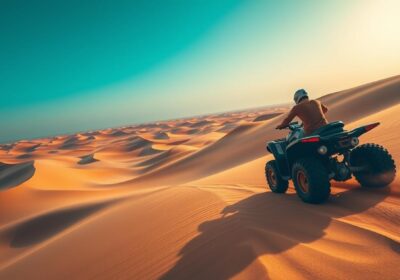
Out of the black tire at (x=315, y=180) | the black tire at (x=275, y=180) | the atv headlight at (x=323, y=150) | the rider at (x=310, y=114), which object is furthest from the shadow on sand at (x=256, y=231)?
the rider at (x=310, y=114)

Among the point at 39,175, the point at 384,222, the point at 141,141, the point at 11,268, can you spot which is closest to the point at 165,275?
the point at 384,222

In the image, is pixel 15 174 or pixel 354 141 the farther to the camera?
pixel 15 174

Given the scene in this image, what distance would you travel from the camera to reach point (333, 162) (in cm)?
481

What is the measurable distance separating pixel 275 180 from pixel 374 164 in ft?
5.83

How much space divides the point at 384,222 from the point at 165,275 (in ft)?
8.23

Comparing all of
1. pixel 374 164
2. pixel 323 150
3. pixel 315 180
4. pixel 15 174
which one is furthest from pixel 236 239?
pixel 15 174

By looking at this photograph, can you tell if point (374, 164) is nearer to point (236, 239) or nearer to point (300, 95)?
point (300, 95)

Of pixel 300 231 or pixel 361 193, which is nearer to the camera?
pixel 300 231

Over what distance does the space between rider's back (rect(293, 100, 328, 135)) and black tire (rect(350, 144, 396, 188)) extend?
0.71 m

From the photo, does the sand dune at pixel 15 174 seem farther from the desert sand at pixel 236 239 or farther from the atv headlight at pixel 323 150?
the atv headlight at pixel 323 150

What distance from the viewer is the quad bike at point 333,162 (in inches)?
174

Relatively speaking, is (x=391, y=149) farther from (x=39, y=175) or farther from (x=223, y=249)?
(x=39, y=175)

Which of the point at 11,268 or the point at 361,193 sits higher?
the point at 361,193

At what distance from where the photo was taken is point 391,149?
22.2 ft
